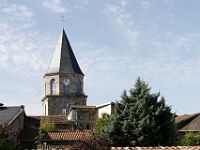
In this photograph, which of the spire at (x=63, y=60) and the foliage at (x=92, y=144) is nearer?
the foliage at (x=92, y=144)

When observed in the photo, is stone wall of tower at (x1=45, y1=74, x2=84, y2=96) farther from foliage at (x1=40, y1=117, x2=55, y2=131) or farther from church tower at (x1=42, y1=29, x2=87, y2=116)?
foliage at (x1=40, y1=117, x2=55, y2=131)

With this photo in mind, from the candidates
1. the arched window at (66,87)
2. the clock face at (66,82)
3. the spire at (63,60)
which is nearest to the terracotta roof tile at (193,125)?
the arched window at (66,87)

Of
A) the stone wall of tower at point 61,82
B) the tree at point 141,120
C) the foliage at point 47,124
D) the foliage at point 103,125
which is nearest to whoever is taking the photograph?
the tree at point 141,120

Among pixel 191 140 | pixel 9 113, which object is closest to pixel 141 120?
pixel 191 140

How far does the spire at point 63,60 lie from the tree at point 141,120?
41.6 metres

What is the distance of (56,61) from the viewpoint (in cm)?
7925

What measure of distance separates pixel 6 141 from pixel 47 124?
37299 mm

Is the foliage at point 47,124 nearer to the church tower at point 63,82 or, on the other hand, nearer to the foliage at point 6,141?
the church tower at point 63,82

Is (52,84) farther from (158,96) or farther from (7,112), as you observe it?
(158,96)

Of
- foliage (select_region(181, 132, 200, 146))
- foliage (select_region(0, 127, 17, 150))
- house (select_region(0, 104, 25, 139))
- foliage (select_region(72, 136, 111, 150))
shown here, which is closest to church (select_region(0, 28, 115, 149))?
house (select_region(0, 104, 25, 139))

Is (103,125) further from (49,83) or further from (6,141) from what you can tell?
(49,83)

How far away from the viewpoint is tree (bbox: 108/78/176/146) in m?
34.0

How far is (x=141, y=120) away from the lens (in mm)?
34500

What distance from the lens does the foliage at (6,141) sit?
20.1m
